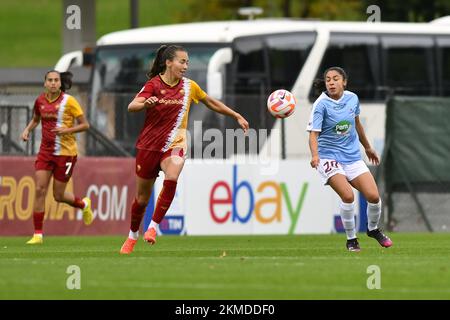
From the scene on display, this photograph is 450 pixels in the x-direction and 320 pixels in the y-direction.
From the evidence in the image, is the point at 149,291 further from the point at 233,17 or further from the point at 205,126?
the point at 233,17

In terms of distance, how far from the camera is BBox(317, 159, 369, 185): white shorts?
16.6 m

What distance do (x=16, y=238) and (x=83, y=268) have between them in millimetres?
8386

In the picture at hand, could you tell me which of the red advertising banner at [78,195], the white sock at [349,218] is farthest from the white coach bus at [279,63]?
the white sock at [349,218]

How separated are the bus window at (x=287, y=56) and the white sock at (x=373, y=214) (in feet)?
39.6

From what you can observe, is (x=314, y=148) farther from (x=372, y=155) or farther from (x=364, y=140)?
(x=372, y=155)

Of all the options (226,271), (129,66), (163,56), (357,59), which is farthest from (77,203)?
(357,59)

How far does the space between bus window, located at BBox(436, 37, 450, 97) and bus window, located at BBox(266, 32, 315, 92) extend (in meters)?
3.05

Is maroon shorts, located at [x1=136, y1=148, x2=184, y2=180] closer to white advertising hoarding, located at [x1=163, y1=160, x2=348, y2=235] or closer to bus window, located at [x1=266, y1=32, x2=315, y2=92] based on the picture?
white advertising hoarding, located at [x1=163, y1=160, x2=348, y2=235]

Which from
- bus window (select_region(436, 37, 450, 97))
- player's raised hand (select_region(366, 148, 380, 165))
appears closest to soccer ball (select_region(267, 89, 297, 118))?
player's raised hand (select_region(366, 148, 380, 165))

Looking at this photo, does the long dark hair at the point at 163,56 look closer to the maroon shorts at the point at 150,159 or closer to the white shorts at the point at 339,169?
the maroon shorts at the point at 150,159

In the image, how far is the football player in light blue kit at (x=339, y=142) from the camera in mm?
16516

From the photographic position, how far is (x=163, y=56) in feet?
53.2

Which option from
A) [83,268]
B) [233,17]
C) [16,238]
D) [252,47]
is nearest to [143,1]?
[233,17]

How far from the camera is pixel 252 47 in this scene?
2930cm
